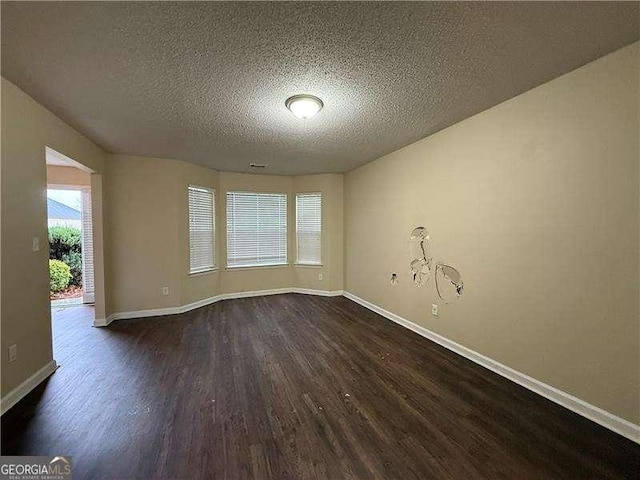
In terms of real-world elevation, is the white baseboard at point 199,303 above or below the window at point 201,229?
below

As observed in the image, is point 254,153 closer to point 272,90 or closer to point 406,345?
point 272,90

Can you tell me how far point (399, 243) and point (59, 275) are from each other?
6850mm

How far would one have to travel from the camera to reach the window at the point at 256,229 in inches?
211

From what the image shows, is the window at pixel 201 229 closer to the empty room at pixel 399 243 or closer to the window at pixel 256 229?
the window at pixel 256 229

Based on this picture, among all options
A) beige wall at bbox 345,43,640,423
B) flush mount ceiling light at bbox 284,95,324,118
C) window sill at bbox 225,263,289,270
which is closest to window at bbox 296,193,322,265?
window sill at bbox 225,263,289,270

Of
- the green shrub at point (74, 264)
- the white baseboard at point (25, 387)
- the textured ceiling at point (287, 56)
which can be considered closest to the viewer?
the textured ceiling at point (287, 56)

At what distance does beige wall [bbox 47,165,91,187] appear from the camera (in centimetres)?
478

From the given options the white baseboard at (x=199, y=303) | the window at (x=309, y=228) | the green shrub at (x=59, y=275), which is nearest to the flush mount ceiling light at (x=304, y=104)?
the window at (x=309, y=228)

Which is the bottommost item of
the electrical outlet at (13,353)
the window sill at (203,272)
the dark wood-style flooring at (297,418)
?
the dark wood-style flooring at (297,418)

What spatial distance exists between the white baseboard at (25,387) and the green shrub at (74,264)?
4.49m

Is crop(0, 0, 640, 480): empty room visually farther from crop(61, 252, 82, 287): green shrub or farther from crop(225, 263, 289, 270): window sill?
crop(61, 252, 82, 287): green shrub

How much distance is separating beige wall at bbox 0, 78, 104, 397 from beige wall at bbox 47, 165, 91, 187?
2799 mm

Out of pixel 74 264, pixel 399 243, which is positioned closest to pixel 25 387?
pixel 399 243

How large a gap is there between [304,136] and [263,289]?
3.35 meters
